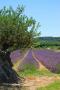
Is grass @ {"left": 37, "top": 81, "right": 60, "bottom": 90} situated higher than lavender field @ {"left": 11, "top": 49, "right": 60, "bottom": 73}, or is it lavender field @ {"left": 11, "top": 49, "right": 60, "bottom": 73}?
grass @ {"left": 37, "top": 81, "right": 60, "bottom": 90}

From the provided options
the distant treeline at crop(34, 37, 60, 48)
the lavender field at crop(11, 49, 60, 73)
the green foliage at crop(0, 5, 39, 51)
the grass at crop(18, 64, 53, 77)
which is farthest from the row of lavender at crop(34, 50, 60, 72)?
the green foliage at crop(0, 5, 39, 51)

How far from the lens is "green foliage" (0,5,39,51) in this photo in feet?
87.8

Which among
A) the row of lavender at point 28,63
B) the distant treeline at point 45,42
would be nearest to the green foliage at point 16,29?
the distant treeline at point 45,42

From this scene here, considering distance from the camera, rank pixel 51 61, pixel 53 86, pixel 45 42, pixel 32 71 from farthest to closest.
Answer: pixel 45 42, pixel 51 61, pixel 32 71, pixel 53 86

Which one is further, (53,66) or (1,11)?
(53,66)

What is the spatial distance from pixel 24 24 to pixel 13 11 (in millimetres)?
1306

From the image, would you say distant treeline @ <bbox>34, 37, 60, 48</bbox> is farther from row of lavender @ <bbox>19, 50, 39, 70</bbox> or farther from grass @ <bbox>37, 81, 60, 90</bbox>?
grass @ <bbox>37, 81, 60, 90</bbox>

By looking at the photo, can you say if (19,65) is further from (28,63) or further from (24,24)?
(24,24)

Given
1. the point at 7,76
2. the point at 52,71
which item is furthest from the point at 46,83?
the point at 52,71

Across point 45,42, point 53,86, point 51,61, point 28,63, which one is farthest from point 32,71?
point 53,86

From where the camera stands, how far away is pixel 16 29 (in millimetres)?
26984

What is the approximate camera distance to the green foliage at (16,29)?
2675 cm

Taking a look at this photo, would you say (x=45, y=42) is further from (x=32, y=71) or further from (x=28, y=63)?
(x=32, y=71)

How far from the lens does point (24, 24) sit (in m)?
27.8
